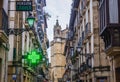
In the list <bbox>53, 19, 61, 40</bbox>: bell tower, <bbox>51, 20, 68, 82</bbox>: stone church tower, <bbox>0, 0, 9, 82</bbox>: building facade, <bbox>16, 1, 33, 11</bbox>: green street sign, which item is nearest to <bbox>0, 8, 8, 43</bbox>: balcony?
<bbox>0, 0, 9, 82</bbox>: building facade

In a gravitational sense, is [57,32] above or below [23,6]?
Answer: above

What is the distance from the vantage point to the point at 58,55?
385ft

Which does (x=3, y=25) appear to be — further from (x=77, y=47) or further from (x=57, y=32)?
(x=57, y=32)

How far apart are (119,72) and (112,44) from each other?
86.3 inches

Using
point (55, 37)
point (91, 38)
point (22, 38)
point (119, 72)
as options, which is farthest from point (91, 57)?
point (55, 37)

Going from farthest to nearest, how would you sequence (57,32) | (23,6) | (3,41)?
(57,32), (23,6), (3,41)

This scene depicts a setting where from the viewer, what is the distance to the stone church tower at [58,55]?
115 metres

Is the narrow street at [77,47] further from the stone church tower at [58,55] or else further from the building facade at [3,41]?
the stone church tower at [58,55]

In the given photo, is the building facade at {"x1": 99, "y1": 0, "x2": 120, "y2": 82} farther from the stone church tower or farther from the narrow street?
the stone church tower

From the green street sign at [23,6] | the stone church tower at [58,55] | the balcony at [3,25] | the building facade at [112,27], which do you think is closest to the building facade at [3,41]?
the balcony at [3,25]

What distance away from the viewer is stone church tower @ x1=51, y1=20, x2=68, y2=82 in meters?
115

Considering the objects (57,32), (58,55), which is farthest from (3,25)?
(57,32)

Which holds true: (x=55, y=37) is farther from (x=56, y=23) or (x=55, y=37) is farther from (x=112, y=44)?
(x=112, y=44)

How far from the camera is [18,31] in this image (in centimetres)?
1859
